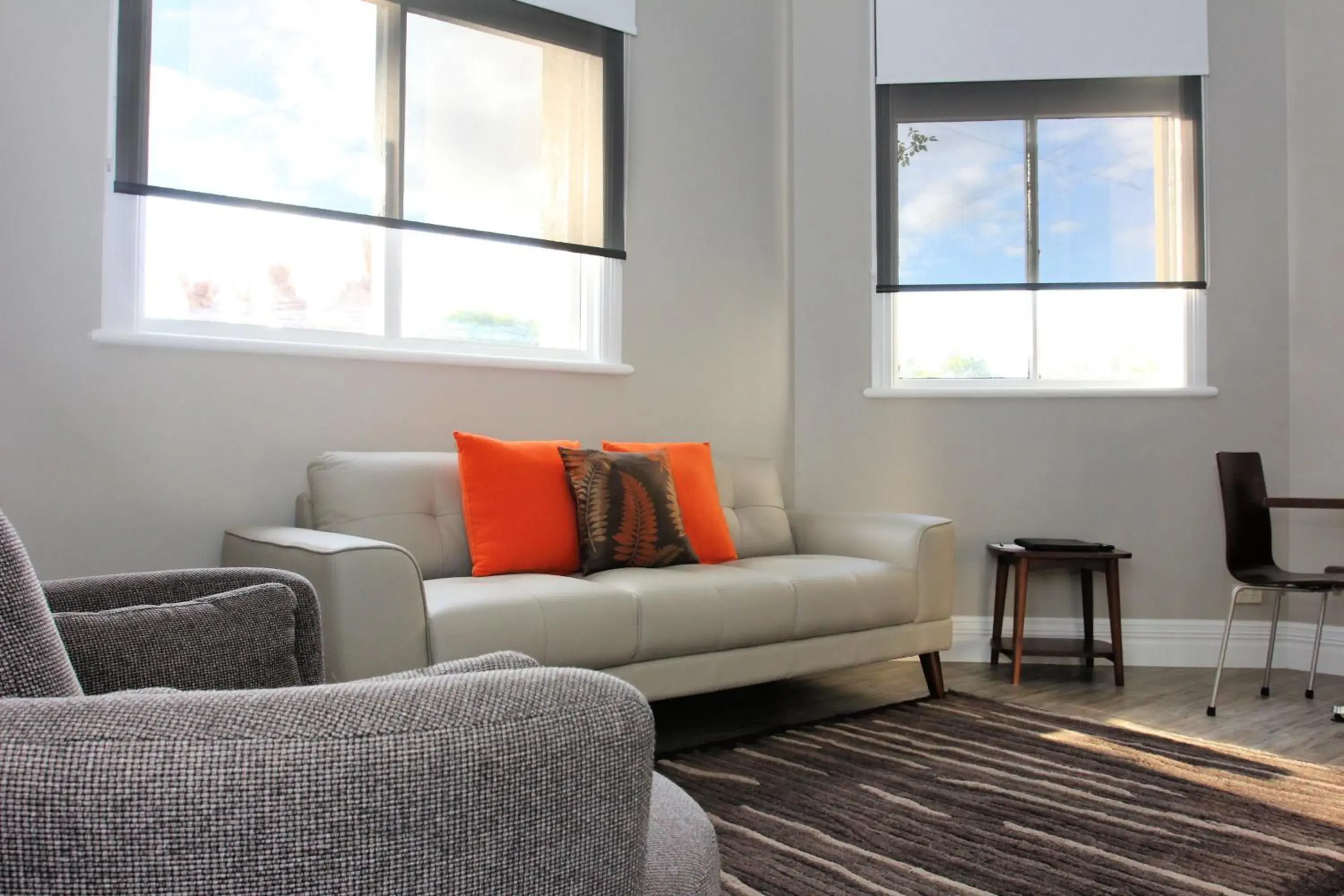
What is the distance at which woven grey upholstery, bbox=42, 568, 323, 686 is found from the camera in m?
1.35

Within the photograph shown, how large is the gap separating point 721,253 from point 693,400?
0.67 meters

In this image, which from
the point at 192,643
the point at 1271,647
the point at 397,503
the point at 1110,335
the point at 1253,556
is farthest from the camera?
the point at 1110,335

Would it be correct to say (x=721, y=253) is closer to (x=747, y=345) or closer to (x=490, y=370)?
(x=747, y=345)

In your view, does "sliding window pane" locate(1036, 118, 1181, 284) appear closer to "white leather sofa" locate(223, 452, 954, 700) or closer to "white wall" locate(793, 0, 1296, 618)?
"white wall" locate(793, 0, 1296, 618)

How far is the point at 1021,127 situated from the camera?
14.4 ft

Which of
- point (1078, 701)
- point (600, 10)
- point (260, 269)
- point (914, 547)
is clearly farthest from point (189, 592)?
point (600, 10)

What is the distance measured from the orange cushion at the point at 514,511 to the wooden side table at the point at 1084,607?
1.86 metres

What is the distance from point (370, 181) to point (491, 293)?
1.92 ft

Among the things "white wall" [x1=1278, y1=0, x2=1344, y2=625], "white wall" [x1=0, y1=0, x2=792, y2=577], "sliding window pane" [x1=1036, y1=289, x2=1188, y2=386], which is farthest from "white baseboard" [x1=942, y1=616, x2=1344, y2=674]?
"white wall" [x1=0, y1=0, x2=792, y2=577]

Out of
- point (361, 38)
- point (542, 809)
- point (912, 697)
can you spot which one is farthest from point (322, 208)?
point (542, 809)

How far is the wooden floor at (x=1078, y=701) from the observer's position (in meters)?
3.04

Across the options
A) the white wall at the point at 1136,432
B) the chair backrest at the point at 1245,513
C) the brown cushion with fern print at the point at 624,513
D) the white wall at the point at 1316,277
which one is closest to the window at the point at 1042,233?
the white wall at the point at 1136,432

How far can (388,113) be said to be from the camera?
3416 mm

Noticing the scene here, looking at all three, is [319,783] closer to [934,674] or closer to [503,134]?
[934,674]
